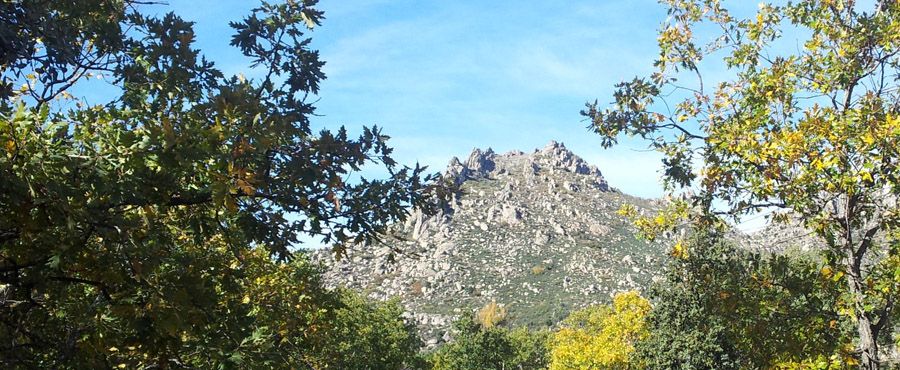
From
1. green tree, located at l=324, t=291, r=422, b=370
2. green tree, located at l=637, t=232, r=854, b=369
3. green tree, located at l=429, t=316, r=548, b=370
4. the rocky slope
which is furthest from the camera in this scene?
the rocky slope

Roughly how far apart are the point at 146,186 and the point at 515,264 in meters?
147

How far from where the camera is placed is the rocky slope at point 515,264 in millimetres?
130875

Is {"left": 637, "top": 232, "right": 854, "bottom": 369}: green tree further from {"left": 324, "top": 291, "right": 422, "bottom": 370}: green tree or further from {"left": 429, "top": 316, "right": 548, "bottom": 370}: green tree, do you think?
{"left": 429, "top": 316, "right": 548, "bottom": 370}: green tree

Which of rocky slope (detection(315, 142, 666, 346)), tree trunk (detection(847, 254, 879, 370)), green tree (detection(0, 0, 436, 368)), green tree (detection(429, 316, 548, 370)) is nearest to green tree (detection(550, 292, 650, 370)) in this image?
green tree (detection(429, 316, 548, 370))

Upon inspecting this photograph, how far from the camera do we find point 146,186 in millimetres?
4168

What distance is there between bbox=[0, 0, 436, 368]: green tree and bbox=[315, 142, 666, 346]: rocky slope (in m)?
111

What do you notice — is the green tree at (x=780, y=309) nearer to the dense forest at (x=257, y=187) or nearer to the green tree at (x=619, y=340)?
the dense forest at (x=257, y=187)

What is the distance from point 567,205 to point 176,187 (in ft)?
578

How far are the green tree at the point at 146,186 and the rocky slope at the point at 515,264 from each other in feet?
365

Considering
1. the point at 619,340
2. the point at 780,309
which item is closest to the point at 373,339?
the point at 619,340

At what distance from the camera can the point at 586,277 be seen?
136625 millimetres

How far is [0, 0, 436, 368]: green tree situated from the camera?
392 centimetres

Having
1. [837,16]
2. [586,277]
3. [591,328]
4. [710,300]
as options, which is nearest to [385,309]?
[591,328]

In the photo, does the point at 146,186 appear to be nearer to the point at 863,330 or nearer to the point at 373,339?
the point at 863,330
